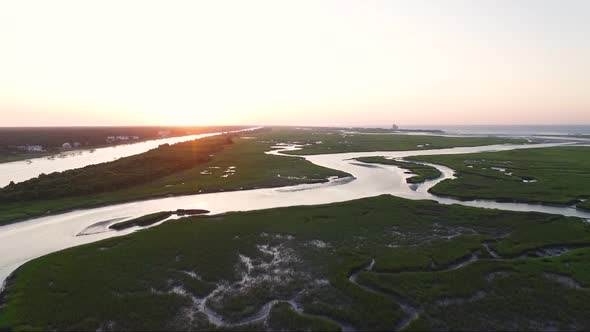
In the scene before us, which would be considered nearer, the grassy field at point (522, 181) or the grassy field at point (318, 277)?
the grassy field at point (318, 277)

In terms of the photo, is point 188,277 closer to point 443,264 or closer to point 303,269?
point 303,269

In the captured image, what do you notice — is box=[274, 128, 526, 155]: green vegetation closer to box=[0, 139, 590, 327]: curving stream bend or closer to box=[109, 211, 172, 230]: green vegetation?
box=[0, 139, 590, 327]: curving stream bend

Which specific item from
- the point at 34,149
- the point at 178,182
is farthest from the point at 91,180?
the point at 34,149

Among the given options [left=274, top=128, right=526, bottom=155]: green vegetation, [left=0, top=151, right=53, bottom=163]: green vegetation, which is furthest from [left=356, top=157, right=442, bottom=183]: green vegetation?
[left=0, top=151, right=53, bottom=163]: green vegetation

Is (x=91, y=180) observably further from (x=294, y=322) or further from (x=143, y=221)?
(x=294, y=322)

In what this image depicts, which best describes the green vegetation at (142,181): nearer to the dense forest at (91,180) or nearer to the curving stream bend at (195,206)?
the dense forest at (91,180)

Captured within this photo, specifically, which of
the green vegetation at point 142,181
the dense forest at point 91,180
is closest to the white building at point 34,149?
the green vegetation at point 142,181

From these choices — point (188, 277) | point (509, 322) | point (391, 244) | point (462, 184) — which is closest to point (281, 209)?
point (391, 244)
